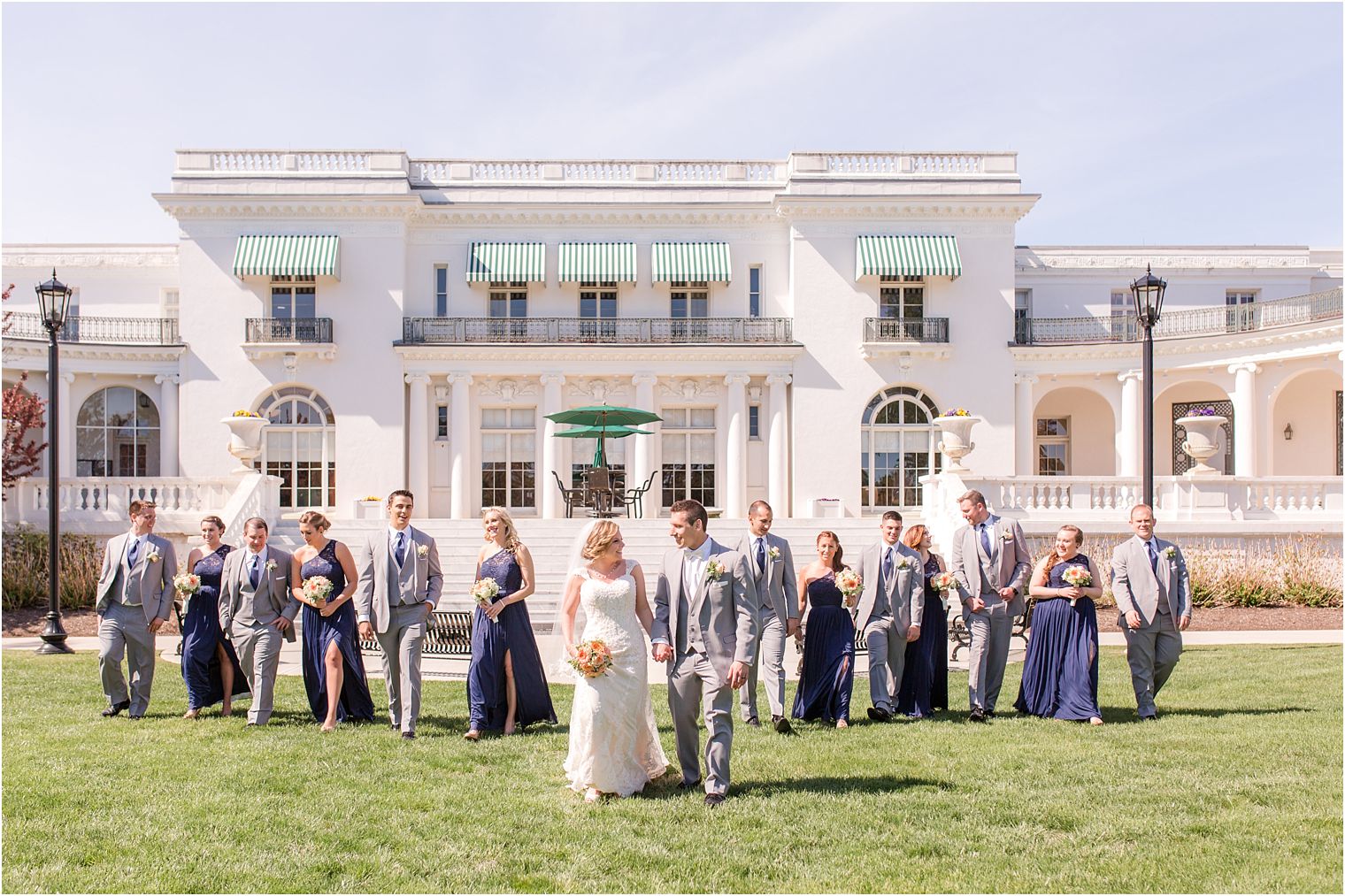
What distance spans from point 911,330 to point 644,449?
28.2ft

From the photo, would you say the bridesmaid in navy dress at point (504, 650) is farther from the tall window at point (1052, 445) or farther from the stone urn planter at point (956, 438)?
the tall window at point (1052, 445)

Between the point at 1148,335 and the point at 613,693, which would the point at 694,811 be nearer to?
the point at 613,693

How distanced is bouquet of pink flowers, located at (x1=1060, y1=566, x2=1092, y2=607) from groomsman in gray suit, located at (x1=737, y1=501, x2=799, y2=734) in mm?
2674

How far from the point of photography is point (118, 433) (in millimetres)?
30281

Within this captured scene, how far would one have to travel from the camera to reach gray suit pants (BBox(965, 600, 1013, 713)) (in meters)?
9.56

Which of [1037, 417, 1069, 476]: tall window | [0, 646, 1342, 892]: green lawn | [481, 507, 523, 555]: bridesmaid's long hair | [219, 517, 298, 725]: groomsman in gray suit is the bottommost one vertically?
[0, 646, 1342, 892]: green lawn

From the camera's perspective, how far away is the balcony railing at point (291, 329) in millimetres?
28359

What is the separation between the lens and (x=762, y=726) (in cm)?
927

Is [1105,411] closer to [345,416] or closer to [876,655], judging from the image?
[345,416]

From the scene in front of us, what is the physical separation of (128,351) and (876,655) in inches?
1073

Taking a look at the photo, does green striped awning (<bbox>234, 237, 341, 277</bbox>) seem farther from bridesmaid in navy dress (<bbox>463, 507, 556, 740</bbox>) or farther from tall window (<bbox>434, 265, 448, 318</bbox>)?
bridesmaid in navy dress (<bbox>463, 507, 556, 740</bbox>)

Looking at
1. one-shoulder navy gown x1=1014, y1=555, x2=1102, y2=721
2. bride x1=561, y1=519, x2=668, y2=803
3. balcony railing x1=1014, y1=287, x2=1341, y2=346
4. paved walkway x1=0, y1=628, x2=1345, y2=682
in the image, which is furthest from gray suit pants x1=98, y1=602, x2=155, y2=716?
balcony railing x1=1014, y1=287, x2=1341, y2=346

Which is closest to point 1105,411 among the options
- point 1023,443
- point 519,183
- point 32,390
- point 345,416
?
point 1023,443

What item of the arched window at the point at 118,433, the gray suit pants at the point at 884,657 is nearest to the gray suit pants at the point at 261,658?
the gray suit pants at the point at 884,657
